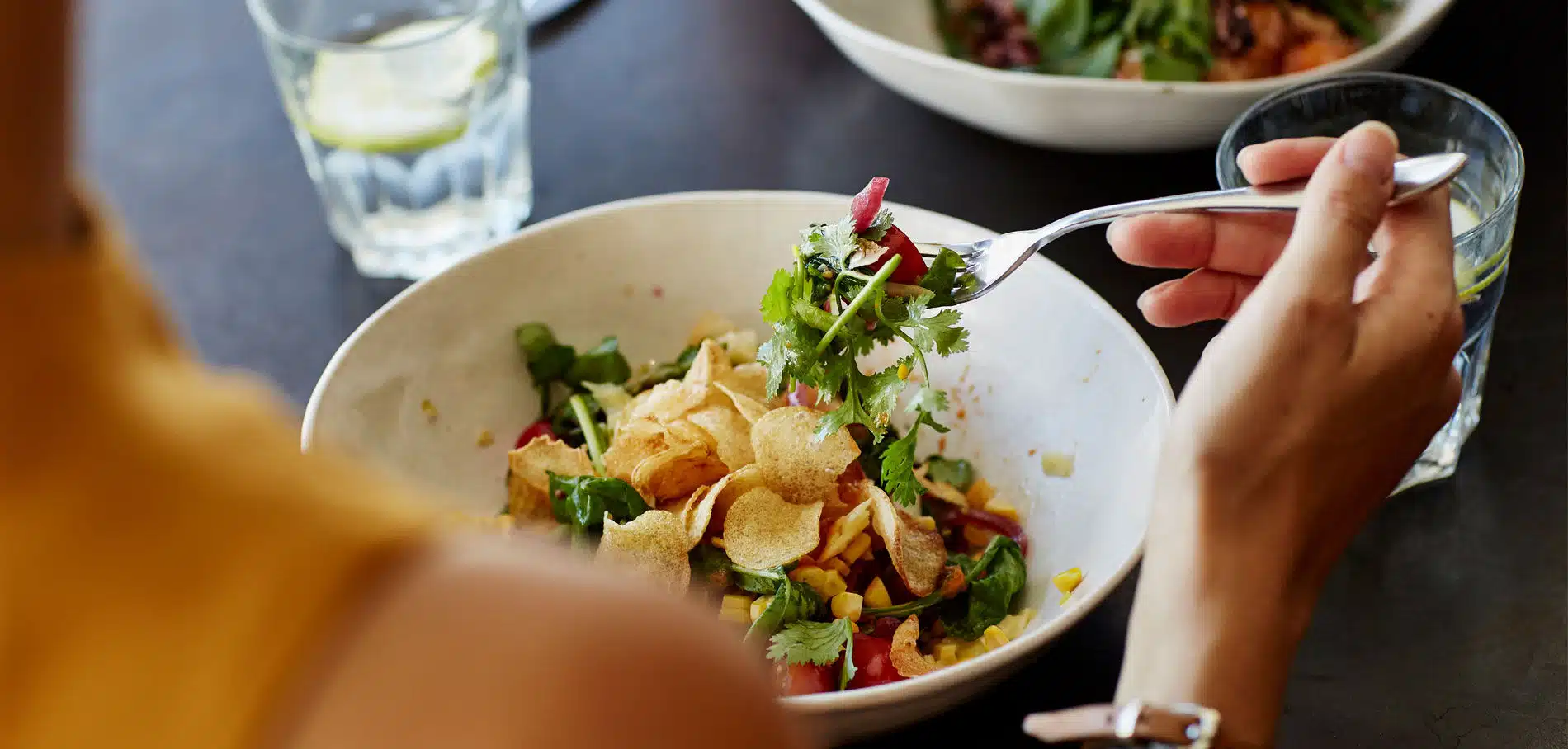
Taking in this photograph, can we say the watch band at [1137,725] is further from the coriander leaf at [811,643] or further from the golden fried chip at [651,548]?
the golden fried chip at [651,548]

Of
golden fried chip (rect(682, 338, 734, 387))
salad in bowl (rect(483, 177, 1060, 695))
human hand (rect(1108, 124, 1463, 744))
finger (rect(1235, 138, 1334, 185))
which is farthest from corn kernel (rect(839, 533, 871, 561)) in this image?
finger (rect(1235, 138, 1334, 185))

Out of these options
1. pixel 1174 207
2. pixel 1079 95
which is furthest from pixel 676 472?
pixel 1079 95

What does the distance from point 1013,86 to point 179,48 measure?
1366mm

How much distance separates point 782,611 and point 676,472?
182 millimetres

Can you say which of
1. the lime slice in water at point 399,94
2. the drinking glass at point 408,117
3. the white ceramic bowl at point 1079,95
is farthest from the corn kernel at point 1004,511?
the lime slice in water at point 399,94

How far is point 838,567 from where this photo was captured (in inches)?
43.7

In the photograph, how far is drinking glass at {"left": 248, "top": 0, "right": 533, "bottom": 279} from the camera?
1.49m

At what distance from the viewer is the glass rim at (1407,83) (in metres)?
1.13

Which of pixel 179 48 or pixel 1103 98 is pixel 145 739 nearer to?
pixel 1103 98

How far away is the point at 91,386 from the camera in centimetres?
31

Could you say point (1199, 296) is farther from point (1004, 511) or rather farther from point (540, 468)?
point (540, 468)

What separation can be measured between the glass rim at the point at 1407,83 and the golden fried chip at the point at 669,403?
551 mm

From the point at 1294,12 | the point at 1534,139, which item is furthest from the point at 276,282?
the point at 1534,139

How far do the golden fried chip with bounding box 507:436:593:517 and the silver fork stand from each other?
38 centimetres
